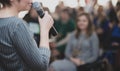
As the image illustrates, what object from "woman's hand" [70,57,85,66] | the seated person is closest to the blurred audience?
the seated person

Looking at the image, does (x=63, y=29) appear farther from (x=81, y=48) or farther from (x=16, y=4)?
(x=16, y=4)

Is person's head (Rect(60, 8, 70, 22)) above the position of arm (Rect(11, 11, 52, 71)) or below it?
below

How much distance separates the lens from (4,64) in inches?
56.3

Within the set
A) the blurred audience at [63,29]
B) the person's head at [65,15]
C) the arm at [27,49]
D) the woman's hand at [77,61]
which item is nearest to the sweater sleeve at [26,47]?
the arm at [27,49]

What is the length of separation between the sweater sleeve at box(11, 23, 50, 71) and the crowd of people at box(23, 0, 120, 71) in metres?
2.89

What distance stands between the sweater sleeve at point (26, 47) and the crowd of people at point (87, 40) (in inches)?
114

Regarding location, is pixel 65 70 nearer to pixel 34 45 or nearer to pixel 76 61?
pixel 76 61

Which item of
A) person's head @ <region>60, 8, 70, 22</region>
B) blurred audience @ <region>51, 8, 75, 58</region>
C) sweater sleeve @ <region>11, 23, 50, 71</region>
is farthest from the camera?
person's head @ <region>60, 8, 70, 22</region>

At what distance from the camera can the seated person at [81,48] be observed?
14.5 feet

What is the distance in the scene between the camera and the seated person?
4430 millimetres

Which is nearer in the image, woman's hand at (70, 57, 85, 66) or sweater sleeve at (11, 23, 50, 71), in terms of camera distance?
sweater sleeve at (11, 23, 50, 71)

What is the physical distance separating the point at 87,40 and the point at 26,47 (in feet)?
10.3

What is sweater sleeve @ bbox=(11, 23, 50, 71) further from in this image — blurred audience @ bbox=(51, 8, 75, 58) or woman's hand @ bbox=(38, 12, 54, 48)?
blurred audience @ bbox=(51, 8, 75, 58)

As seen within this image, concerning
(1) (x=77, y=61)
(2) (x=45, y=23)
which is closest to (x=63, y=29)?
(1) (x=77, y=61)
